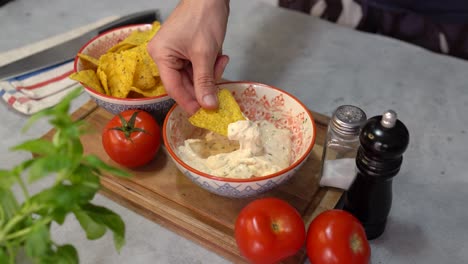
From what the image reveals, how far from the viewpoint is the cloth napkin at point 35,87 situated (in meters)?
1.21

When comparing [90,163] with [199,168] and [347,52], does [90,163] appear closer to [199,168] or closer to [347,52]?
[199,168]

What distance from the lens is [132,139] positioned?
0.95 meters

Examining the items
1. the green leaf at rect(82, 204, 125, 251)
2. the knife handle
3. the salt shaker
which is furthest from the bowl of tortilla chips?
the green leaf at rect(82, 204, 125, 251)

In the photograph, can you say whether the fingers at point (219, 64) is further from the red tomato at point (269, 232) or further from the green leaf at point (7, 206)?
the green leaf at point (7, 206)

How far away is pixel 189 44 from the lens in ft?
3.45

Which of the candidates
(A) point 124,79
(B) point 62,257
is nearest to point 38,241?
(B) point 62,257

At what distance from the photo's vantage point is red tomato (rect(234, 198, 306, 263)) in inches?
30.0

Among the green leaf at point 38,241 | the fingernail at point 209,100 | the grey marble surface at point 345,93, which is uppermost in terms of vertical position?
the green leaf at point 38,241

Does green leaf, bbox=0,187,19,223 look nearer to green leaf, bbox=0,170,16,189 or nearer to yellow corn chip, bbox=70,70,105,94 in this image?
green leaf, bbox=0,170,16,189

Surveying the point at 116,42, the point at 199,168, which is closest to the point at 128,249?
the point at 199,168

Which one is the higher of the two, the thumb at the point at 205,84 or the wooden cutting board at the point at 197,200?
the thumb at the point at 205,84

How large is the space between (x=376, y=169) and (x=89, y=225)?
1.60 ft

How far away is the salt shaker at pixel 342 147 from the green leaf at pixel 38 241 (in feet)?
1.88

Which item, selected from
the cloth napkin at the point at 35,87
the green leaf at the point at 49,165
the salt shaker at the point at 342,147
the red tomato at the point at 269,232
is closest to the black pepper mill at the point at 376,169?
the salt shaker at the point at 342,147
